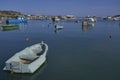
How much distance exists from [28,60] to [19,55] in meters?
1.17

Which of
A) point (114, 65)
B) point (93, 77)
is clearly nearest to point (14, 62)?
point (93, 77)

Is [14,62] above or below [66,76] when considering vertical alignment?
above

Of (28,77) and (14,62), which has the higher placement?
(14,62)

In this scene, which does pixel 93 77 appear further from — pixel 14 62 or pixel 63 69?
pixel 14 62

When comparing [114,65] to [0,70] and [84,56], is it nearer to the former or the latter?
[84,56]

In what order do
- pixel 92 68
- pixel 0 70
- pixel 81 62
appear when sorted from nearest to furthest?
pixel 0 70
pixel 92 68
pixel 81 62

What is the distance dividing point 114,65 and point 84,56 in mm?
6035

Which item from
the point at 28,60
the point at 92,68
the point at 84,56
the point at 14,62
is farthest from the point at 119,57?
the point at 14,62

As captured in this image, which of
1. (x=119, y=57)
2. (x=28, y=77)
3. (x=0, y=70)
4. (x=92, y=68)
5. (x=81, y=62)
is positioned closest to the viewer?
(x=28, y=77)

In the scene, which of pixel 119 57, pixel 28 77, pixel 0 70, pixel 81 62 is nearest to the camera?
pixel 28 77

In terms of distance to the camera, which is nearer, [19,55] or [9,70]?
[9,70]

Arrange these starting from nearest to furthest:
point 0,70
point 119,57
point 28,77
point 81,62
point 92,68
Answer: point 28,77 < point 0,70 < point 92,68 < point 81,62 < point 119,57

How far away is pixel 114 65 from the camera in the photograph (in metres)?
26.5

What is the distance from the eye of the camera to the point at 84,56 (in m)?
31.7
